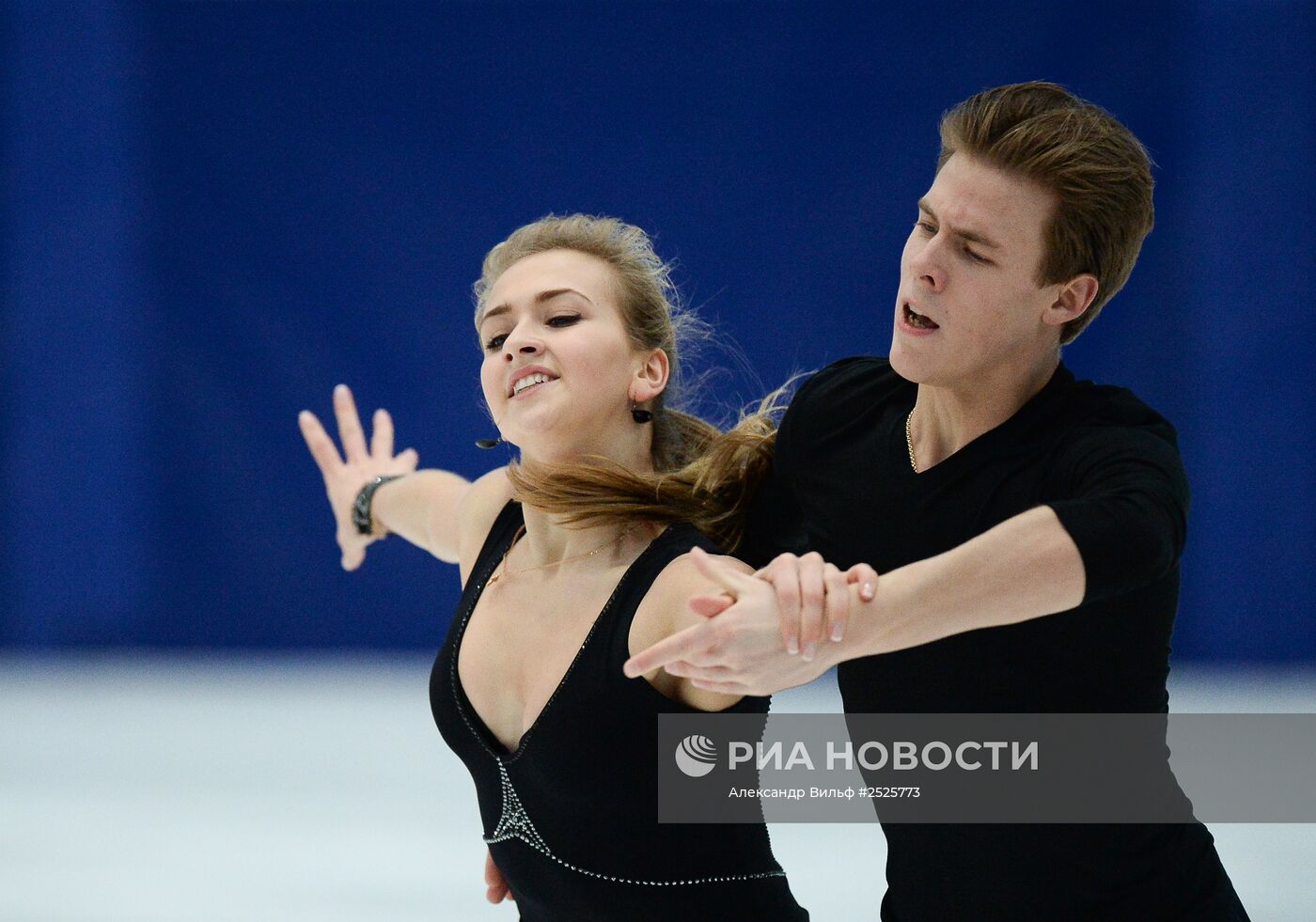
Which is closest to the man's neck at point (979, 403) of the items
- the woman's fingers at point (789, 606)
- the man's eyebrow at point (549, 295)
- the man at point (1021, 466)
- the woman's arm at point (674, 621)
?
the man at point (1021, 466)

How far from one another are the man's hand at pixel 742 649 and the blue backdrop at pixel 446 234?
13.3 ft

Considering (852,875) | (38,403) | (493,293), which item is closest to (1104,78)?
(852,875)

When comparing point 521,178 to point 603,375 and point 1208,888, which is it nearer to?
point 603,375

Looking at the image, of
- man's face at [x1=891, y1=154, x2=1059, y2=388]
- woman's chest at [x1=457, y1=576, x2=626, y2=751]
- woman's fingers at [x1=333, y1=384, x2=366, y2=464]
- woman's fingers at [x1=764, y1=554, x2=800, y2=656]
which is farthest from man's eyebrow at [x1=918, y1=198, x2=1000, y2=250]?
woman's fingers at [x1=333, y1=384, x2=366, y2=464]

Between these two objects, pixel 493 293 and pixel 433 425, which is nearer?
pixel 493 293

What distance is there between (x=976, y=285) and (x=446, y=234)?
472cm

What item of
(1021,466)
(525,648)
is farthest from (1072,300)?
(525,648)

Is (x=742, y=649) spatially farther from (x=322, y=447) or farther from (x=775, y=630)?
(x=322, y=447)

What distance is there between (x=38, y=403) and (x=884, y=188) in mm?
3963

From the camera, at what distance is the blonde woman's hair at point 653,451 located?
2078mm

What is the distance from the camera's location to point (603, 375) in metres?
2.17

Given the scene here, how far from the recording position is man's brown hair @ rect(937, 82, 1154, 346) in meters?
1.82

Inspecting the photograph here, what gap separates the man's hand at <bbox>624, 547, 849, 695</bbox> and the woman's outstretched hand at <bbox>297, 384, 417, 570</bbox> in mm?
1537

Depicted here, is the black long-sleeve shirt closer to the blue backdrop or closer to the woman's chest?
the woman's chest
